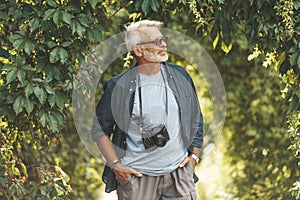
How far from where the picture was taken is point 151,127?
2.94 metres

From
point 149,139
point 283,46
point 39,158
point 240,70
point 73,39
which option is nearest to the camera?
point 149,139

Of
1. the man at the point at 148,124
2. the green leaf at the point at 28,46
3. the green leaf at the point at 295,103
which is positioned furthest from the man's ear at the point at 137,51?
the green leaf at the point at 295,103

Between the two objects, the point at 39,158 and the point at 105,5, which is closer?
the point at 105,5

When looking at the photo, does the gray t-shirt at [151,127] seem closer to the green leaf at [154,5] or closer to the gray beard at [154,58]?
the gray beard at [154,58]

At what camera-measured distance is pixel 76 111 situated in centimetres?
401

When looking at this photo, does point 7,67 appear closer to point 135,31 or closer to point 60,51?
point 60,51

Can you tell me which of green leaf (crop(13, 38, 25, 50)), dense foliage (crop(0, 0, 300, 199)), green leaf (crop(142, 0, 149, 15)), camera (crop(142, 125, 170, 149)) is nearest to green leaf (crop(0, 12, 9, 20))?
dense foliage (crop(0, 0, 300, 199))

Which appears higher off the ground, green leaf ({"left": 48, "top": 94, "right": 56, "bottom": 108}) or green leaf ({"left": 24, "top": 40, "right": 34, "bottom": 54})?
green leaf ({"left": 24, "top": 40, "right": 34, "bottom": 54})

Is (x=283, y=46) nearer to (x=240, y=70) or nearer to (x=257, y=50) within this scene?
(x=257, y=50)

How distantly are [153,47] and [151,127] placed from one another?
0.33 metres

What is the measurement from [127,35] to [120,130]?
15.7 inches

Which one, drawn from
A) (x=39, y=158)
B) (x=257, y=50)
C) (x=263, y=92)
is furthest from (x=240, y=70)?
(x=257, y=50)

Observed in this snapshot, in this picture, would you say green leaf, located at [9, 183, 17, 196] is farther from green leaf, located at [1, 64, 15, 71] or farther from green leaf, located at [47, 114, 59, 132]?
green leaf, located at [1, 64, 15, 71]

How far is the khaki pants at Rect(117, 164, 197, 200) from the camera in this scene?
9.75 feet
